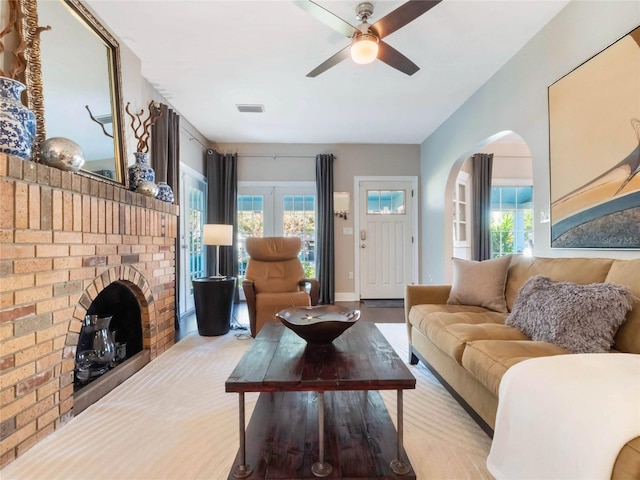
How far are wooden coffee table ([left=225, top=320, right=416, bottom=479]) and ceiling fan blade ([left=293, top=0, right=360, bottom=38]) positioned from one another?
1873 millimetres

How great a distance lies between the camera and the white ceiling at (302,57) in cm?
220

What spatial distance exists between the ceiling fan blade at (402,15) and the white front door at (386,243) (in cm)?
331

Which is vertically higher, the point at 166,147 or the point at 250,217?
the point at 166,147

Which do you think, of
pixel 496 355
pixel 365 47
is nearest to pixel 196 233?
pixel 365 47

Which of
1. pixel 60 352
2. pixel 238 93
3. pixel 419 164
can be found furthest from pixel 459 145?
pixel 60 352

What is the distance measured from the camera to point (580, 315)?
145 centimetres

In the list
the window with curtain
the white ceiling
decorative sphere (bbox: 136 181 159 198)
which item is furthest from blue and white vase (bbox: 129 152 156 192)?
the window with curtain

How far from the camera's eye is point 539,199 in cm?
246

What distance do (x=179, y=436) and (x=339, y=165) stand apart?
4.40m

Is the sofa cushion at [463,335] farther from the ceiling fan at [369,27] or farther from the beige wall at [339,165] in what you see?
the beige wall at [339,165]

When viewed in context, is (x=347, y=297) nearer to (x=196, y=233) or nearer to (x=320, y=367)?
(x=196, y=233)

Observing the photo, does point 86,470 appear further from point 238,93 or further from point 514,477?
point 238,93

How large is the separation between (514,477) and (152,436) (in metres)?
1.58

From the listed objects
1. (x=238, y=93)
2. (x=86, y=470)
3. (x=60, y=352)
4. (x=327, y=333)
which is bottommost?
(x=86, y=470)
